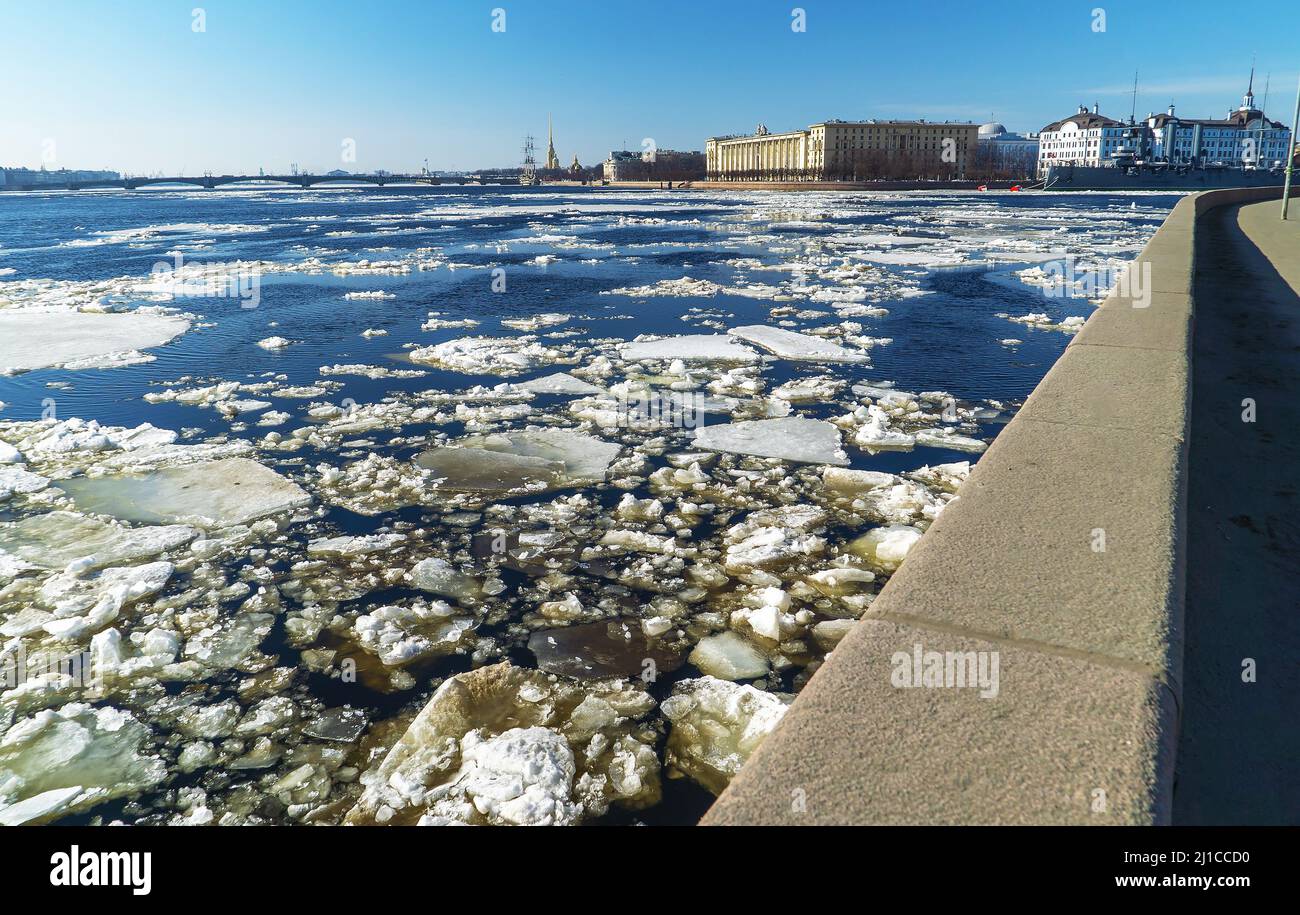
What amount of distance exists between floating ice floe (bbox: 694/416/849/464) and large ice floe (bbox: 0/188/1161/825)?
0.11ft

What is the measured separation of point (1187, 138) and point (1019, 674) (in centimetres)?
16313

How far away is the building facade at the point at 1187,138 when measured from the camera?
124062mm

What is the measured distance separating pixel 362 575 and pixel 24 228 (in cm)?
4395

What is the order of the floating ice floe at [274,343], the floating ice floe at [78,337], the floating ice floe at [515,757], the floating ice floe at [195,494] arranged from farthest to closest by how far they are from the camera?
the floating ice floe at [274,343], the floating ice floe at [78,337], the floating ice floe at [195,494], the floating ice floe at [515,757]

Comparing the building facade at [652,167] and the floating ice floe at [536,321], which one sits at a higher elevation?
the building facade at [652,167]

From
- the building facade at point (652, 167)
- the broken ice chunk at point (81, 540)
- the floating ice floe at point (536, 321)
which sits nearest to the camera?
the broken ice chunk at point (81, 540)

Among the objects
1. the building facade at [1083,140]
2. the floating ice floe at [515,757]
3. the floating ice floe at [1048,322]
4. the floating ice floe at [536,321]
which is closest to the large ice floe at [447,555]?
the floating ice floe at [515,757]

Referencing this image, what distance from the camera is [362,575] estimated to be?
3.61 metres

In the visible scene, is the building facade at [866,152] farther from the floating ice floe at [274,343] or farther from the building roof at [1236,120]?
the floating ice floe at [274,343]

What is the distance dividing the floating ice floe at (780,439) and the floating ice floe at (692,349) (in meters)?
2.14

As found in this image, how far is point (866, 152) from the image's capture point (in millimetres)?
123188

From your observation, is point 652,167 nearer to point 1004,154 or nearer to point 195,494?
point 1004,154

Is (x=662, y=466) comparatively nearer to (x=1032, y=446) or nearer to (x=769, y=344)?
(x=1032, y=446)

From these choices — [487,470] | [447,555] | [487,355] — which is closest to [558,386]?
[487,355]
